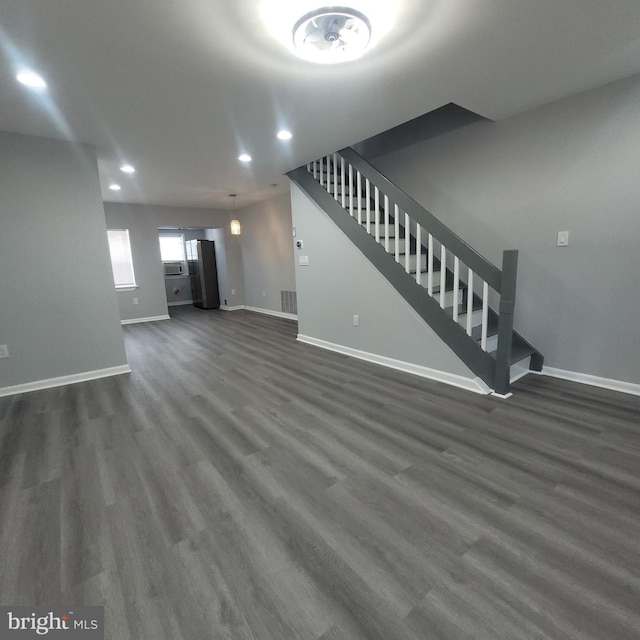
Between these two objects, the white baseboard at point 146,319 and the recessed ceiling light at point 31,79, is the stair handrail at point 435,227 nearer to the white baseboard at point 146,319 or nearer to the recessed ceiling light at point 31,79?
the recessed ceiling light at point 31,79

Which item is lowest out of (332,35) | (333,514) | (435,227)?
(333,514)

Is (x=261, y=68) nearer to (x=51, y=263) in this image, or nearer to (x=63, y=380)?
(x=51, y=263)

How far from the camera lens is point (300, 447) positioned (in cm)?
212

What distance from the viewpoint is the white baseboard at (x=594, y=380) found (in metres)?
2.67

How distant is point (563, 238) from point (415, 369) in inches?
68.7

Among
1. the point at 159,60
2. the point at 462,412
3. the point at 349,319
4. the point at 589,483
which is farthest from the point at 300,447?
the point at 159,60

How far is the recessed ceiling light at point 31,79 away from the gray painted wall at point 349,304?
271cm

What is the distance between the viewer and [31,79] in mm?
2100

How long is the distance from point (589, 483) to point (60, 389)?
4.28 meters

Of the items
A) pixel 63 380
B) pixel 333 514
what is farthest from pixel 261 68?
pixel 63 380

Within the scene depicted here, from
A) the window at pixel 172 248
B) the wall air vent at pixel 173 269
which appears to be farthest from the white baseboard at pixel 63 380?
the window at pixel 172 248

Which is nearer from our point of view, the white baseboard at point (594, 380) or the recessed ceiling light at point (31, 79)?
the recessed ceiling light at point (31, 79)

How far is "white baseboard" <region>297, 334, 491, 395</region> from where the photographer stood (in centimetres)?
285

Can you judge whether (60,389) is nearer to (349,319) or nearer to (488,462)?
(349,319)
